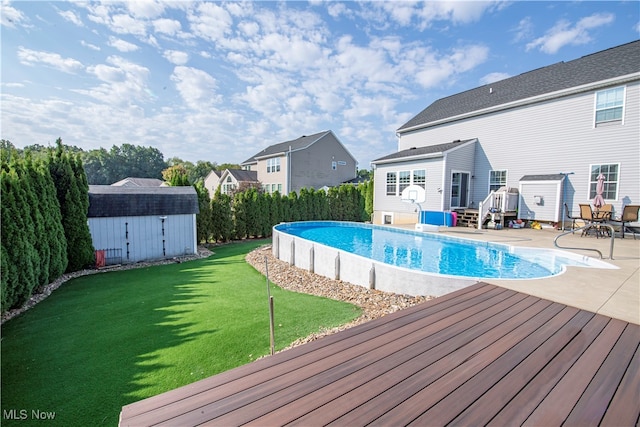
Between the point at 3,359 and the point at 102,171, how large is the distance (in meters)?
67.3

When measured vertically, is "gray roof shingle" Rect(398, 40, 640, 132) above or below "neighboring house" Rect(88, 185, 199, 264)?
above

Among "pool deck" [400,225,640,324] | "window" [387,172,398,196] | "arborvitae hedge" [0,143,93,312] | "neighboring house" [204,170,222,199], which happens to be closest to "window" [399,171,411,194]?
"window" [387,172,398,196]

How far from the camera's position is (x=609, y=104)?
11.3 metres

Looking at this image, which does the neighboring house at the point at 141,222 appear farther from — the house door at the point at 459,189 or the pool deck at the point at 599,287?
the house door at the point at 459,189

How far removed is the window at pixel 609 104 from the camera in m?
11.0

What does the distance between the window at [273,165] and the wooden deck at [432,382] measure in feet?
87.4

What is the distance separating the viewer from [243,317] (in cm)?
544

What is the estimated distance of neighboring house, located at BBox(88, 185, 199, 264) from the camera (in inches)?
399

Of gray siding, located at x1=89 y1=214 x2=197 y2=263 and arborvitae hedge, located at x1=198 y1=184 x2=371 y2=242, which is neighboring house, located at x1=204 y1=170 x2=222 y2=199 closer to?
arborvitae hedge, located at x1=198 y1=184 x2=371 y2=242

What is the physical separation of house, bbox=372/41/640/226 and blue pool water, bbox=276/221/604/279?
4.03 m

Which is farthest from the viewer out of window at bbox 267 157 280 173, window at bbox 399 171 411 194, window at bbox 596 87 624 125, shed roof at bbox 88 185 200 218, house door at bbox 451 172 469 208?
window at bbox 267 157 280 173

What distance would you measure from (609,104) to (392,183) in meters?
9.92

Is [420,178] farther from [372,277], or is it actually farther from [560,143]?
[372,277]

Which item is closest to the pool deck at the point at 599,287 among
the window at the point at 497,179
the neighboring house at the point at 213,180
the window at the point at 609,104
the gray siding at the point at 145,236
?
the window at the point at 609,104
